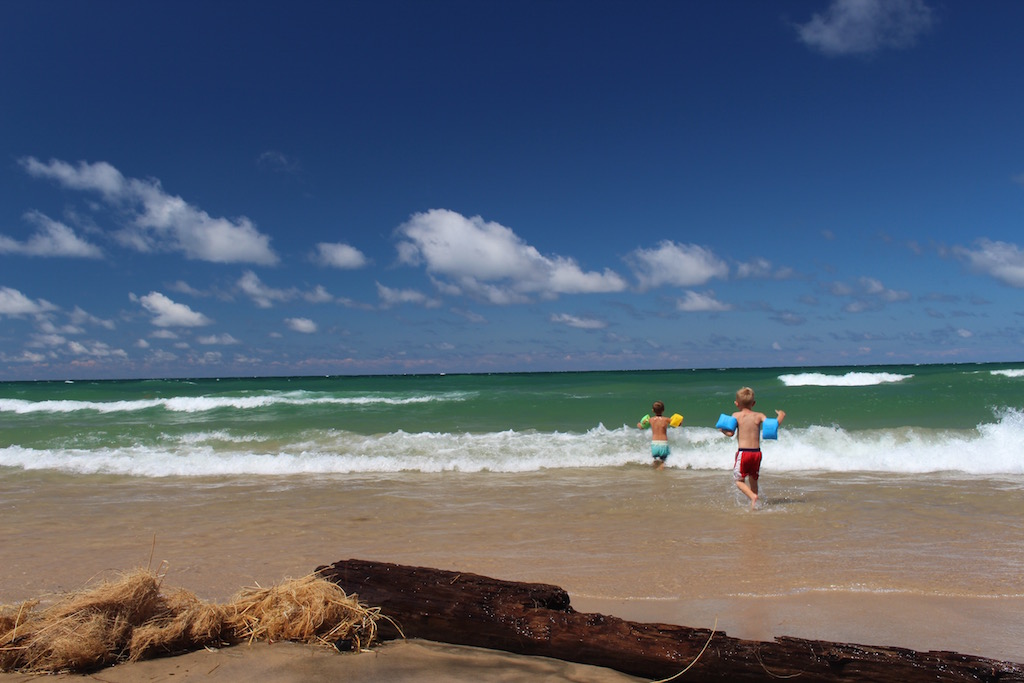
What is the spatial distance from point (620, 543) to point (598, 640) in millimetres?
3469

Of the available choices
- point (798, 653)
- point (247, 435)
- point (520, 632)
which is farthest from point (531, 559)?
point (247, 435)

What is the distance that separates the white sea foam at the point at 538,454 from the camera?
39.5ft

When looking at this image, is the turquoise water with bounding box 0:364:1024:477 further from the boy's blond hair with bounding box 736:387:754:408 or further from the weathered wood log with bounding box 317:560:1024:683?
the weathered wood log with bounding box 317:560:1024:683

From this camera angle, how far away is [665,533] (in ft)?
23.0

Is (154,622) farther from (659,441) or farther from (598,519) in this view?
(659,441)

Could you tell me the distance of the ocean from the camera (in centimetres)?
493

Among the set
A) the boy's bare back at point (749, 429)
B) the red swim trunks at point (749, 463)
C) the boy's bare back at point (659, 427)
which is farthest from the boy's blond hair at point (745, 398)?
the boy's bare back at point (659, 427)

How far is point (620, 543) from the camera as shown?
261 inches

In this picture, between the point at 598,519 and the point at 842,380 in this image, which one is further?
the point at 842,380

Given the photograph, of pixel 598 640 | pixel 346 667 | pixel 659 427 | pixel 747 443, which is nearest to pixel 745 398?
pixel 747 443

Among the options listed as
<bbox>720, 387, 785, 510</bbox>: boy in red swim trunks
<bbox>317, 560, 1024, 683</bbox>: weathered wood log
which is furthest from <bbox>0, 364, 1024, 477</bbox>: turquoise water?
<bbox>317, 560, 1024, 683</bbox>: weathered wood log

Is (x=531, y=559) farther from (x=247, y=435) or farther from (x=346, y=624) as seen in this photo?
(x=247, y=435)

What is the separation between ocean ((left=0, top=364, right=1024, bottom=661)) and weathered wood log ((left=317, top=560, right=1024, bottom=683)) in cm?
126

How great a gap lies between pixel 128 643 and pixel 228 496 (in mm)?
6663
